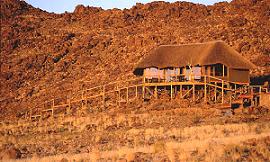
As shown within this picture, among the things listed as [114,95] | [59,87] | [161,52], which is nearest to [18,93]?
[59,87]

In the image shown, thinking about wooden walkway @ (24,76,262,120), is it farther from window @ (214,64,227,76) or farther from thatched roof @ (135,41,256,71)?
thatched roof @ (135,41,256,71)

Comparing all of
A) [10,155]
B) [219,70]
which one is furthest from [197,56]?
[10,155]

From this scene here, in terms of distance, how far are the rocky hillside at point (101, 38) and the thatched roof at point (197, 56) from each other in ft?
35.0

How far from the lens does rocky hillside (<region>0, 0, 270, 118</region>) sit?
2603 inches

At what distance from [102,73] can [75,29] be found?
21860 millimetres

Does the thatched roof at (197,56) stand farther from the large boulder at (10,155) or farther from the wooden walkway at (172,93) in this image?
the large boulder at (10,155)

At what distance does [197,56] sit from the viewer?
47.0 meters

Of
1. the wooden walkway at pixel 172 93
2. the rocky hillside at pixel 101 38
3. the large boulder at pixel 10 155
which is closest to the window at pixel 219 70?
the wooden walkway at pixel 172 93

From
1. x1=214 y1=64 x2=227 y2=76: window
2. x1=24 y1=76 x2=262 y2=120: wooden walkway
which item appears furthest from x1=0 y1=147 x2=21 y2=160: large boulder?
x1=214 y1=64 x2=227 y2=76: window

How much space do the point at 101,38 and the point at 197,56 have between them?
35672 millimetres

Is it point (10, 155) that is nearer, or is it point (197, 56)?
point (10, 155)

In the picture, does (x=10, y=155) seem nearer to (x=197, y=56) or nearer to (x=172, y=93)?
(x=197, y=56)

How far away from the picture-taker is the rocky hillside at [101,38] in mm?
66125

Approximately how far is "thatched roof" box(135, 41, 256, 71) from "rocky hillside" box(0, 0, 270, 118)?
10667 millimetres
